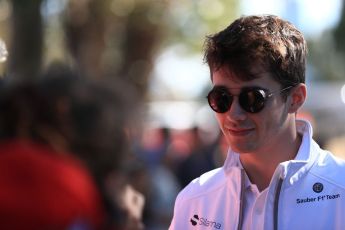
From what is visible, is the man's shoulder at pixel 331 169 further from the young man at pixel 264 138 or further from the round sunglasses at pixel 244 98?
the round sunglasses at pixel 244 98

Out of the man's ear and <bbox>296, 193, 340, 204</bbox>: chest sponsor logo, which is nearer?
<bbox>296, 193, 340, 204</bbox>: chest sponsor logo

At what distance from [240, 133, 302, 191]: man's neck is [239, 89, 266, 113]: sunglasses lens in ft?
0.61

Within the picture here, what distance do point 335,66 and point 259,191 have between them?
2626 inches

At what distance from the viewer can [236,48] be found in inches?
132

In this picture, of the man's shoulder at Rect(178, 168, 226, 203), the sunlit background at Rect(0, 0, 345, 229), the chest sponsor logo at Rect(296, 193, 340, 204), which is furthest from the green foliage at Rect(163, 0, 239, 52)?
the chest sponsor logo at Rect(296, 193, 340, 204)

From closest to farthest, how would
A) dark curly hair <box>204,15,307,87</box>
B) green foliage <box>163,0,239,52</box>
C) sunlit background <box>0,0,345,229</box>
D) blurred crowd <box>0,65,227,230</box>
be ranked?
1. blurred crowd <box>0,65,227,230</box>
2. dark curly hair <box>204,15,307,87</box>
3. sunlit background <box>0,0,345,229</box>
4. green foliage <box>163,0,239,52</box>

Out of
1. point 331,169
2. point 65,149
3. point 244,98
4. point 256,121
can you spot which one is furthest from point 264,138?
point 65,149

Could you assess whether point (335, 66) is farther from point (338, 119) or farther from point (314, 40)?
point (338, 119)

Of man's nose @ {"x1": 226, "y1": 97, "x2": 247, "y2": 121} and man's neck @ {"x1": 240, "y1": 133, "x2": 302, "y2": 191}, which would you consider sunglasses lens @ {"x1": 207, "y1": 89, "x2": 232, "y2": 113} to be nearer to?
man's nose @ {"x1": 226, "y1": 97, "x2": 247, "y2": 121}

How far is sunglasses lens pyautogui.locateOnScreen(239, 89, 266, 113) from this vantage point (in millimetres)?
3338

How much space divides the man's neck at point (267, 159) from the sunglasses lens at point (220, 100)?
0.77 feet

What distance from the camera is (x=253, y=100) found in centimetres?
334

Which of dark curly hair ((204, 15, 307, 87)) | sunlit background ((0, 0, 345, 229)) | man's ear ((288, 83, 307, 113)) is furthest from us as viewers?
sunlit background ((0, 0, 345, 229))

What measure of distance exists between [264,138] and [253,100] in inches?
6.6
